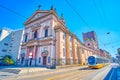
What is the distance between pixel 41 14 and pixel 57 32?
977cm

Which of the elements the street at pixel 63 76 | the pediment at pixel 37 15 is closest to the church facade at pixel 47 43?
the pediment at pixel 37 15

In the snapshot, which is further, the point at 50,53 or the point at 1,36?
the point at 1,36

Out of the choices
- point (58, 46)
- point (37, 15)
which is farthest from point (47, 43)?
point (37, 15)

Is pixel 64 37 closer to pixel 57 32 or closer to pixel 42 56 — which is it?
pixel 57 32

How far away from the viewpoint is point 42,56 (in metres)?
25.6

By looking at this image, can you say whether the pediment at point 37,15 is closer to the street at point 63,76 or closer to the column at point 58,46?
the column at point 58,46

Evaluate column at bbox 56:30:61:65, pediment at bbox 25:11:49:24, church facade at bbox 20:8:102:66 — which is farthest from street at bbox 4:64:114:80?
pediment at bbox 25:11:49:24

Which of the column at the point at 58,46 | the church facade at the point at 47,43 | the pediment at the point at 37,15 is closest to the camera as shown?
the column at the point at 58,46

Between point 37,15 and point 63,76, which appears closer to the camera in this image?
point 63,76

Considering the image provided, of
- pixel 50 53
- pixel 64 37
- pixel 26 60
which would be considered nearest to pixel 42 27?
pixel 64 37

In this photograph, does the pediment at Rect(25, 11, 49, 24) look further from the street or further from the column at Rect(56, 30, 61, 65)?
the street

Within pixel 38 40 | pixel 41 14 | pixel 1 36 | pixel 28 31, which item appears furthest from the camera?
pixel 1 36

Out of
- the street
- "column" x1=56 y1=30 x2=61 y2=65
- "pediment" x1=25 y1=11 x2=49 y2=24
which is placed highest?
"pediment" x1=25 y1=11 x2=49 y2=24

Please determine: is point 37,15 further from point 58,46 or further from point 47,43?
point 58,46
